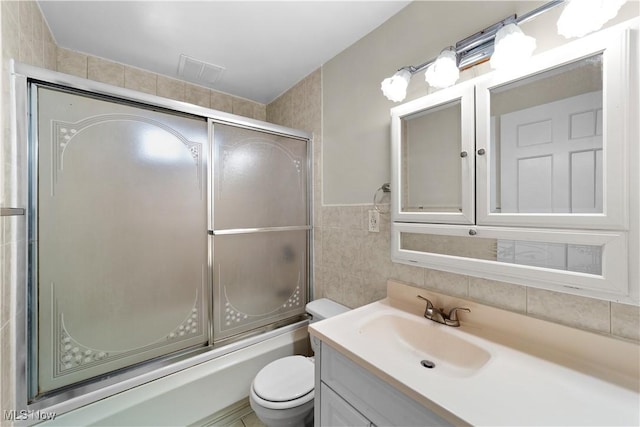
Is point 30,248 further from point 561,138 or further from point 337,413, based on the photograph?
point 561,138

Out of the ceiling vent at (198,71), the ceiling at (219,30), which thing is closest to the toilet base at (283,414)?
the ceiling at (219,30)

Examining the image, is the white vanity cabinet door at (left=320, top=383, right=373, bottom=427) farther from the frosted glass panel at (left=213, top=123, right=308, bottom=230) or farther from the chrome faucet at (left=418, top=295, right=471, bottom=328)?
the frosted glass panel at (left=213, top=123, right=308, bottom=230)

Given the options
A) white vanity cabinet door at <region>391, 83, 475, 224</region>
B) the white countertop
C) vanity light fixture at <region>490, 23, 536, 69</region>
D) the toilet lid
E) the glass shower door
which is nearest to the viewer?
the white countertop

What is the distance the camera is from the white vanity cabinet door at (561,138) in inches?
26.1

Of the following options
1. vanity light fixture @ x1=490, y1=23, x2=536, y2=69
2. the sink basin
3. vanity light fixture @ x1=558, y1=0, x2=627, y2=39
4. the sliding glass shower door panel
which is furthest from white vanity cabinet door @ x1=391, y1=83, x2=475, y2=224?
the sliding glass shower door panel

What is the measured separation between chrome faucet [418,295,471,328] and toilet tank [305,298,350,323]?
60 cm

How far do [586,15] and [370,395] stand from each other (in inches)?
50.2

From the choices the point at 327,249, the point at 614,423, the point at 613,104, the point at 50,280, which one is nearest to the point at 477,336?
the point at 614,423

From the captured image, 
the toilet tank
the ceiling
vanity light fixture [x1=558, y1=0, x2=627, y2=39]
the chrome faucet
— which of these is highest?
the ceiling

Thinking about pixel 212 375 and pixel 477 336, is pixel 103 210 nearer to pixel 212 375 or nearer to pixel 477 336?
pixel 212 375

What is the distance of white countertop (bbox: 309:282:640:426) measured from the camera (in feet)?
1.87

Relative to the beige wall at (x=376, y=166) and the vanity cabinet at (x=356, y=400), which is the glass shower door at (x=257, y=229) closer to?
the beige wall at (x=376, y=166)

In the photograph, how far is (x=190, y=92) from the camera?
6.73 feet

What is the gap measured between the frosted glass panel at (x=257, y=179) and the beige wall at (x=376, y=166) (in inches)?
6.4
